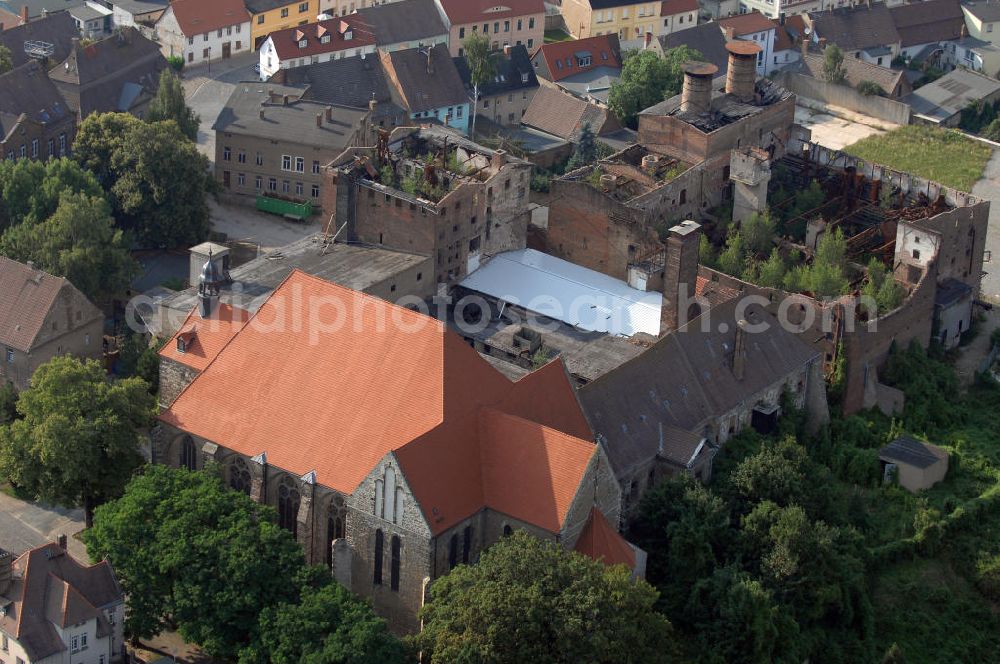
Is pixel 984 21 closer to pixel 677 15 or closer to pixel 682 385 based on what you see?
pixel 677 15

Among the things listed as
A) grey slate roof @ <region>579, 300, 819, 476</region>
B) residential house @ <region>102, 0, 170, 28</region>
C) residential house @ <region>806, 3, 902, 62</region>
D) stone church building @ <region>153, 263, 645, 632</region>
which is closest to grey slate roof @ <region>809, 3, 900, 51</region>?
residential house @ <region>806, 3, 902, 62</region>

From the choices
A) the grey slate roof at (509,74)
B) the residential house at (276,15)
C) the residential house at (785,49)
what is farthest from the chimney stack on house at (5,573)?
the residential house at (785,49)

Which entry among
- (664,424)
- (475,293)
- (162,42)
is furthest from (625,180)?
(162,42)

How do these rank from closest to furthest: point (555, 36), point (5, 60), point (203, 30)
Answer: point (5, 60)
point (203, 30)
point (555, 36)

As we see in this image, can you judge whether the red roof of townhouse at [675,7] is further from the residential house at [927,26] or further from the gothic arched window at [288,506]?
the gothic arched window at [288,506]

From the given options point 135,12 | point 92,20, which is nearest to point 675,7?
point 135,12
